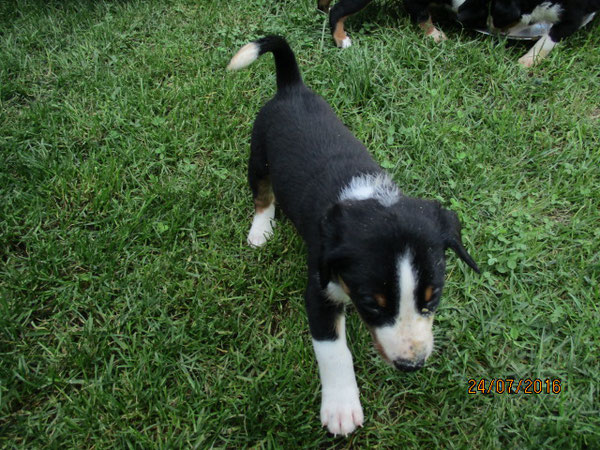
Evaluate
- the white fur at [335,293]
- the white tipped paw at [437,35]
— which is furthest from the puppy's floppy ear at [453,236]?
the white tipped paw at [437,35]

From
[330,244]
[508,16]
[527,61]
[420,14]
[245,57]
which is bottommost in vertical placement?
[527,61]

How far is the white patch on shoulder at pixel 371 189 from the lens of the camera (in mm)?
2184

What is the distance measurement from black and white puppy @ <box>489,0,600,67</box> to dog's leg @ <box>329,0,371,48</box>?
3.51ft

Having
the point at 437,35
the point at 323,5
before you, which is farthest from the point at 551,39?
the point at 323,5

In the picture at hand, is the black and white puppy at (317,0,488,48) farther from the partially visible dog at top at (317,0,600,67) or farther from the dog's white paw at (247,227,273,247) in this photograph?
the dog's white paw at (247,227,273,247)

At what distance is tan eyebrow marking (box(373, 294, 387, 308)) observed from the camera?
6.17 ft

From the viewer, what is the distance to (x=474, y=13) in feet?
13.8

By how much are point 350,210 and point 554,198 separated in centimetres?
182

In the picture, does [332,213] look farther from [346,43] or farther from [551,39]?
[551,39]

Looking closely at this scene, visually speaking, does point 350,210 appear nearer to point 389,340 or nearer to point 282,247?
point 389,340

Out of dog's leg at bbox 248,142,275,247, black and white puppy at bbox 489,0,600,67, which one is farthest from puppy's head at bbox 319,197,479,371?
black and white puppy at bbox 489,0,600,67

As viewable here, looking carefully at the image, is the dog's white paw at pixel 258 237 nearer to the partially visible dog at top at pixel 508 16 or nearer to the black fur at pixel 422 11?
the partially visible dog at top at pixel 508 16

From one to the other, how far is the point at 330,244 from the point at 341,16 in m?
2.82
